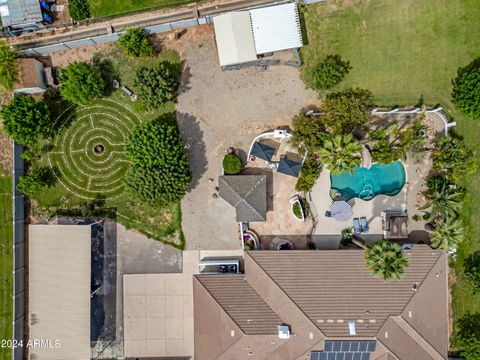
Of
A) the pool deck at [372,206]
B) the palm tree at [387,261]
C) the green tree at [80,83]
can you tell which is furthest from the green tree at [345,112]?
the green tree at [80,83]

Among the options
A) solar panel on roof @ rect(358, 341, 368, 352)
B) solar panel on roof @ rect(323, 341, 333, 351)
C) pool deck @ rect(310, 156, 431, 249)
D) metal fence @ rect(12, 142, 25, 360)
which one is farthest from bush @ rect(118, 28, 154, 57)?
solar panel on roof @ rect(358, 341, 368, 352)

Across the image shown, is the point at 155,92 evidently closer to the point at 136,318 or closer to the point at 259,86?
the point at 259,86

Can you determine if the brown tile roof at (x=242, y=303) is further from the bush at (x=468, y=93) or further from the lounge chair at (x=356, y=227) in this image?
the bush at (x=468, y=93)

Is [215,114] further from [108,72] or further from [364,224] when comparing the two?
[364,224]

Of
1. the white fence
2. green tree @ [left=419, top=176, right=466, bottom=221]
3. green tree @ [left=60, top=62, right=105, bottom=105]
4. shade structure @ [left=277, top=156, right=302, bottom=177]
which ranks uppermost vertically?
green tree @ [left=60, top=62, right=105, bottom=105]

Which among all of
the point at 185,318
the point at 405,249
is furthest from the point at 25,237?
the point at 405,249

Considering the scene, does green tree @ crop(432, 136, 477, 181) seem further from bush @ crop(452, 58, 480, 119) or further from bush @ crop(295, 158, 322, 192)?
bush @ crop(295, 158, 322, 192)
